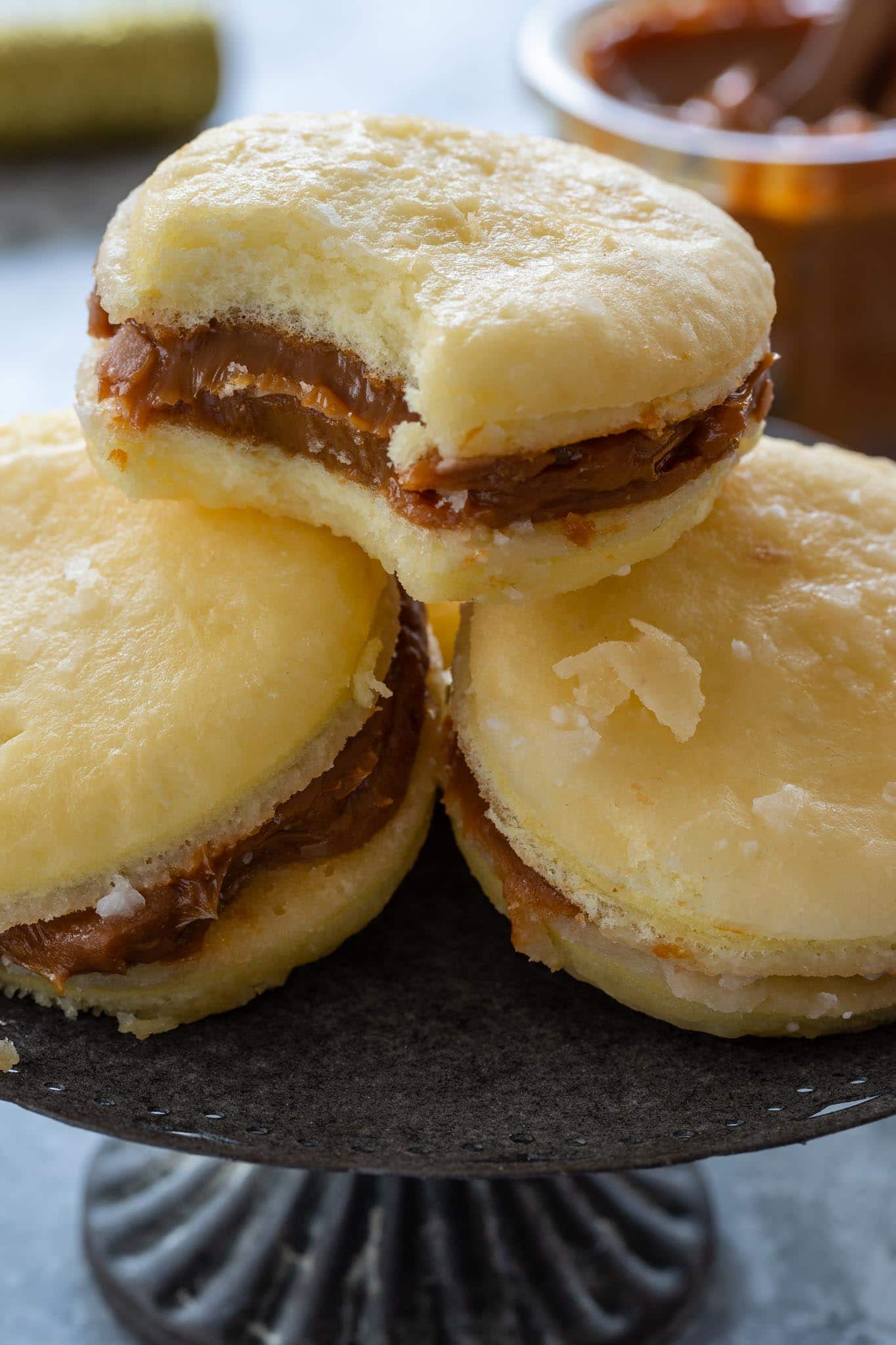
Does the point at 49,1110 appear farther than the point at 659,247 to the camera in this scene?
No

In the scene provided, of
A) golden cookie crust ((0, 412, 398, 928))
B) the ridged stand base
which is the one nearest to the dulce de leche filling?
golden cookie crust ((0, 412, 398, 928))

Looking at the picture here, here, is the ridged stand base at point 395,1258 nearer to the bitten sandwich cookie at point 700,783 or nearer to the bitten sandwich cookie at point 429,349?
the bitten sandwich cookie at point 700,783

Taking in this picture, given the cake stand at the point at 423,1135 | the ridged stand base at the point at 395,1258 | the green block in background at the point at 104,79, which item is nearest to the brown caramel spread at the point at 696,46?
the green block in background at the point at 104,79

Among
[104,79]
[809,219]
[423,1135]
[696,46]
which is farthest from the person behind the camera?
[104,79]

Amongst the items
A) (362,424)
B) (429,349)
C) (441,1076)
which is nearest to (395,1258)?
(441,1076)

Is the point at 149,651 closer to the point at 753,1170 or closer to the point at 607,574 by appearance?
the point at 607,574

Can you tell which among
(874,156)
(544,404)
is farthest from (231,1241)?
(874,156)

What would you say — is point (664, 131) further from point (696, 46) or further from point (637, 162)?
point (696, 46)
